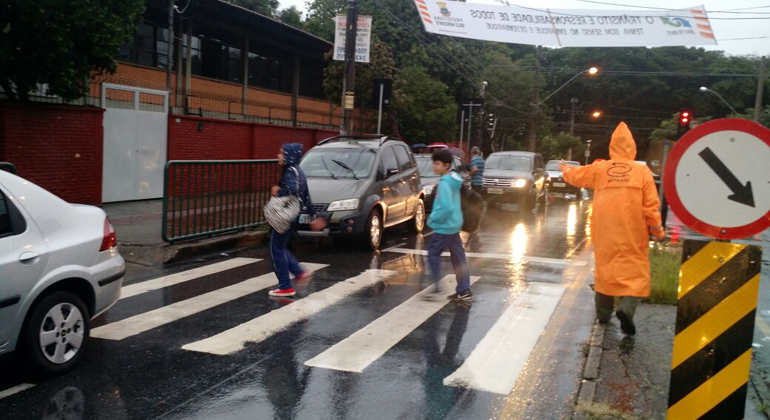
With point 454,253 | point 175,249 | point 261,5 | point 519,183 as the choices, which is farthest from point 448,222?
point 261,5

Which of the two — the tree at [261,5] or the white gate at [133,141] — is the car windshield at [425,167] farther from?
the tree at [261,5]

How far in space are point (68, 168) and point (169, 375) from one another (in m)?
10.0

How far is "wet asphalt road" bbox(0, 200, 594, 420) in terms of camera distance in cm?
454

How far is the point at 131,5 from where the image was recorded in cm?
1317

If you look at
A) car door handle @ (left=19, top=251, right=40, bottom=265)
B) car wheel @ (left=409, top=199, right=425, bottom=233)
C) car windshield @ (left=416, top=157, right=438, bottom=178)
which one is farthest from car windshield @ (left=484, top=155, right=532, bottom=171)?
car door handle @ (left=19, top=251, right=40, bottom=265)

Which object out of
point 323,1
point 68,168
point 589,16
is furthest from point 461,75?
point 68,168

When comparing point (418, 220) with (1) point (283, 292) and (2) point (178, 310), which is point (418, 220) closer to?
(1) point (283, 292)

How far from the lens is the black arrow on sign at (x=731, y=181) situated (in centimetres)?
343

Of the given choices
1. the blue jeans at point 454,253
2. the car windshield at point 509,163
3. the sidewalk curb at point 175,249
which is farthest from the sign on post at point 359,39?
the blue jeans at point 454,253

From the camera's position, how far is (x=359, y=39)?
17719 millimetres

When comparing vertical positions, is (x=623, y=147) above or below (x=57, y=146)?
above

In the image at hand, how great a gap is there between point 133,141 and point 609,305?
1247 cm

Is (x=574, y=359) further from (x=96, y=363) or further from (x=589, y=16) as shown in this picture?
(x=589, y=16)

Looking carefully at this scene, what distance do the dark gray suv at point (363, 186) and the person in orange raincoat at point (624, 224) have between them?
5.20 meters
